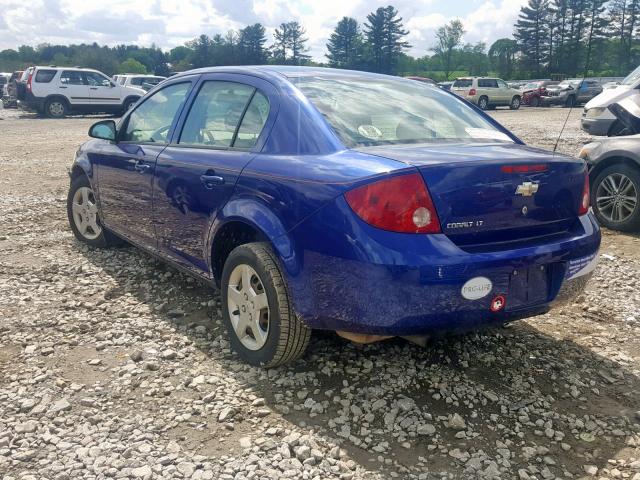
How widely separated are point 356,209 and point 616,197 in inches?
182

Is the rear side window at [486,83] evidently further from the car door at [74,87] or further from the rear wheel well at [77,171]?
the rear wheel well at [77,171]

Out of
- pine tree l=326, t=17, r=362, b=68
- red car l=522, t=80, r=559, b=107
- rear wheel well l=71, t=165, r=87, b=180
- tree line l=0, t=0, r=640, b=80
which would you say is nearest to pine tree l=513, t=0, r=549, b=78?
tree line l=0, t=0, r=640, b=80

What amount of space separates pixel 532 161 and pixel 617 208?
391 cm

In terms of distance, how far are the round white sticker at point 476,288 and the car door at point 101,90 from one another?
2348 cm

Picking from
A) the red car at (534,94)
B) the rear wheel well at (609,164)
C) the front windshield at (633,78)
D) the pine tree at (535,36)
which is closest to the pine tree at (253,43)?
the pine tree at (535,36)

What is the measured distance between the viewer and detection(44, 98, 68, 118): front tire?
2323cm

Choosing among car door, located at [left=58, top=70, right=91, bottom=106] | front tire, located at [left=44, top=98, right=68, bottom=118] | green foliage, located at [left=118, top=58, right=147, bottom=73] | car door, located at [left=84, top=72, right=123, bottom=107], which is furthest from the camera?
green foliage, located at [left=118, top=58, right=147, bottom=73]

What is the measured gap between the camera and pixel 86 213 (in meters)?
5.46

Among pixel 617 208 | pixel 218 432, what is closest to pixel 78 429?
pixel 218 432

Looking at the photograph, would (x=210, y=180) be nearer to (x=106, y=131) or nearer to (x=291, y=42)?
(x=106, y=131)

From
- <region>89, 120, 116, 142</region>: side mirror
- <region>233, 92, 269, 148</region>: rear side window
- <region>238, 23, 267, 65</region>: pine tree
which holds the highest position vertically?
<region>238, 23, 267, 65</region>: pine tree

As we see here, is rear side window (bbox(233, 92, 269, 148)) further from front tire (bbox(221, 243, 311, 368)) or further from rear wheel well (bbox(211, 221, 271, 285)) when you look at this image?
front tire (bbox(221, 243, 311, 368))

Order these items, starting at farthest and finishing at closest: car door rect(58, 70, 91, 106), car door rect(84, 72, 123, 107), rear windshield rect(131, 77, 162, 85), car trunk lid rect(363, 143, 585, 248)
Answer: rear windshield rect(131, 77, 162, 85), car door rect(84, 72, 123, 107), car door rect(58, 70, 91, 106), car trunk lid rect(363, 143, 585, 248)

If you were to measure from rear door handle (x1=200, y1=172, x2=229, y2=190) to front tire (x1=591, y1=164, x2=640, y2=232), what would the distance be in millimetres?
4529
